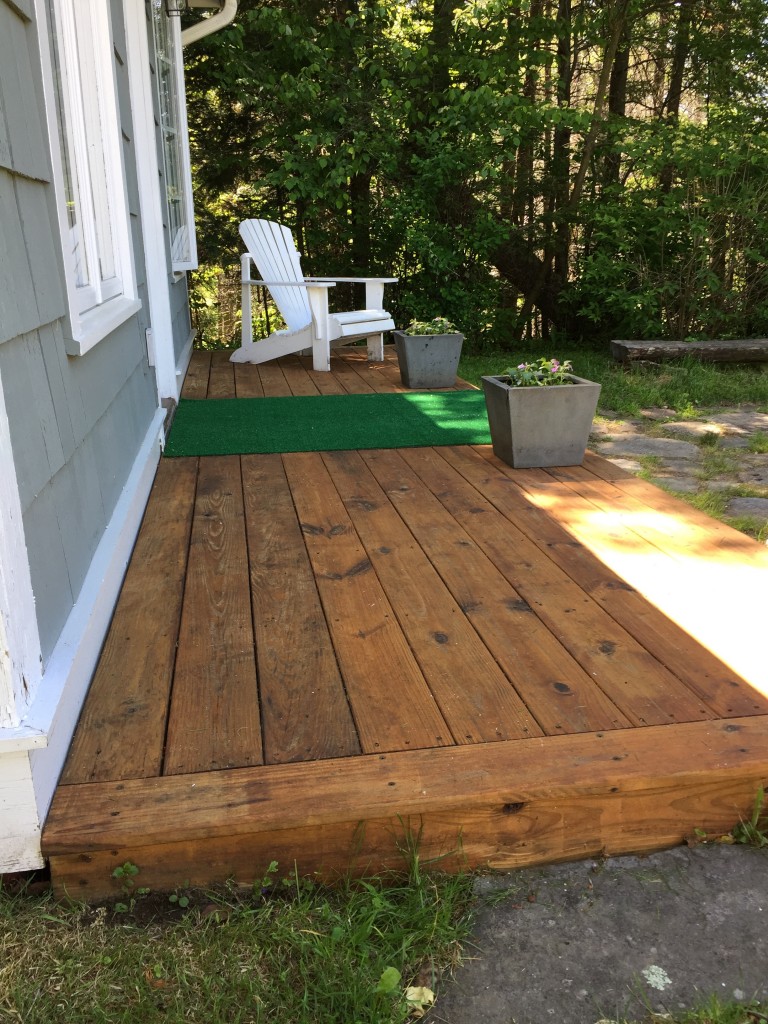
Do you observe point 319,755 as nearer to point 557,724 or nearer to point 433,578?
point 557,724

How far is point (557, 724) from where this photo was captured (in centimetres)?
156

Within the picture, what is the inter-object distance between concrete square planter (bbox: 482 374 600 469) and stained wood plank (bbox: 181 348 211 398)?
1.97 m

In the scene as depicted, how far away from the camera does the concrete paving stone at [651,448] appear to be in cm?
373

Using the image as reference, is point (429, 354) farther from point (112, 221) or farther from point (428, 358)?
point (112, 221)

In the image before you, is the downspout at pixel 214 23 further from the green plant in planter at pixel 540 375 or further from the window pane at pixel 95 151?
the green plant in planter at pixel 540 375

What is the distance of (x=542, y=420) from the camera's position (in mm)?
3199

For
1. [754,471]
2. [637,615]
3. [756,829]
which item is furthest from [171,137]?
[756,829]

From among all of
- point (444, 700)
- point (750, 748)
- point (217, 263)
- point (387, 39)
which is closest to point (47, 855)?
point (444, 700)

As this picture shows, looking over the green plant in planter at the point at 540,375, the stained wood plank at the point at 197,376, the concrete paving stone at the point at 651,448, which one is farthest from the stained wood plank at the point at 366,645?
the stained wood plank at the point at 197,376

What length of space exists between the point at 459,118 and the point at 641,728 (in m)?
5.70

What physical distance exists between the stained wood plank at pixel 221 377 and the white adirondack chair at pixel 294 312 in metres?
0.14

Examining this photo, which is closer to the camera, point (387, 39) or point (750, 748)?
point (750, 748)

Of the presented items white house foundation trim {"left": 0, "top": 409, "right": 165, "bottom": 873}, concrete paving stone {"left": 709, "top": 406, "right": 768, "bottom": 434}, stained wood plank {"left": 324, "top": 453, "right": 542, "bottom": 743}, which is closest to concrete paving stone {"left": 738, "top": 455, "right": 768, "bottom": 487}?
concrete paving stone {"left": 709, "top": 406, "right": 768, "bottom": 434}

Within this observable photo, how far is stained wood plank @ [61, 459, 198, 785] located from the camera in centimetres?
146
